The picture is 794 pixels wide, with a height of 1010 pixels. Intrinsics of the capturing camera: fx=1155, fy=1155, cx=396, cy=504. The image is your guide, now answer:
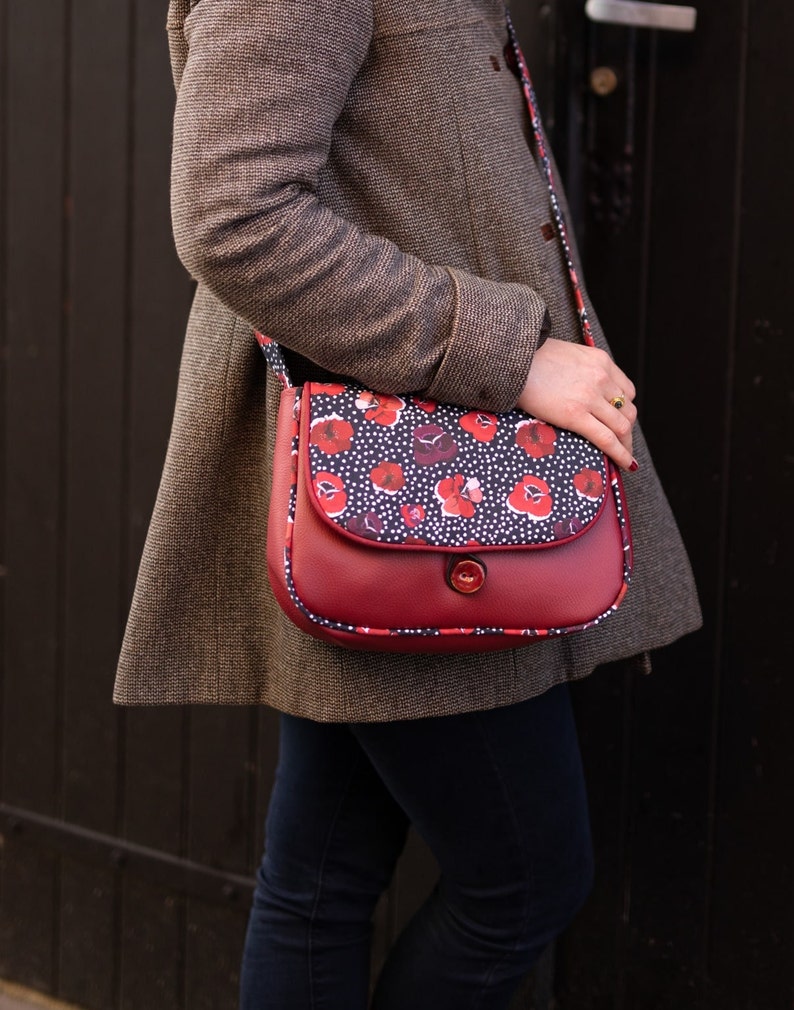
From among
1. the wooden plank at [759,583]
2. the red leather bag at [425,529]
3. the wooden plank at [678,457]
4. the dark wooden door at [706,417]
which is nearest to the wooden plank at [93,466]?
the dark wooden door at [706,417]

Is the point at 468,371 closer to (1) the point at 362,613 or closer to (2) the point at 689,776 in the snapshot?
(1) the point at 362,613

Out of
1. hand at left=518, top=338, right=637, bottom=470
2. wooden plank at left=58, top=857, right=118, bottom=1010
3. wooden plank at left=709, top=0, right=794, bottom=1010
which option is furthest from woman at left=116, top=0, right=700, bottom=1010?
wooden plank at left=58, top=857, right=118, bottom=1010

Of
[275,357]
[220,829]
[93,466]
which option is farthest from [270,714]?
[275,357]

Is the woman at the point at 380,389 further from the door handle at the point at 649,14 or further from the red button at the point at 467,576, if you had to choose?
the door handle at the point at 649,14

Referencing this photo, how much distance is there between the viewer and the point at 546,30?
146cm

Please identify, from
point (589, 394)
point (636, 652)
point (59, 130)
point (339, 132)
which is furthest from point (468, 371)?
point (59, 130)

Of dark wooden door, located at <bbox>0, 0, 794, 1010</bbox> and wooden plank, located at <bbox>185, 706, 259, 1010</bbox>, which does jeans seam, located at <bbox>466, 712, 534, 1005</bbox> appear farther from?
wooden plank, located at <bbox>185, 706, 259, 1010</bbox>

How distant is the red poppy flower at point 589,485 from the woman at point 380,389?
1.4 inches

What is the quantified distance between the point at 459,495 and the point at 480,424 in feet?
0.22

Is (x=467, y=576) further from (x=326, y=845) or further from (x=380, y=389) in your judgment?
(x=326, y=845)

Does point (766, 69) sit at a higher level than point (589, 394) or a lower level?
higher

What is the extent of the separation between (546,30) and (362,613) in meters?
0.93

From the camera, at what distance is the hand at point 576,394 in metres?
0.93

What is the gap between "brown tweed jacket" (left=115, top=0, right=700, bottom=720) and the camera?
33.1 inches
